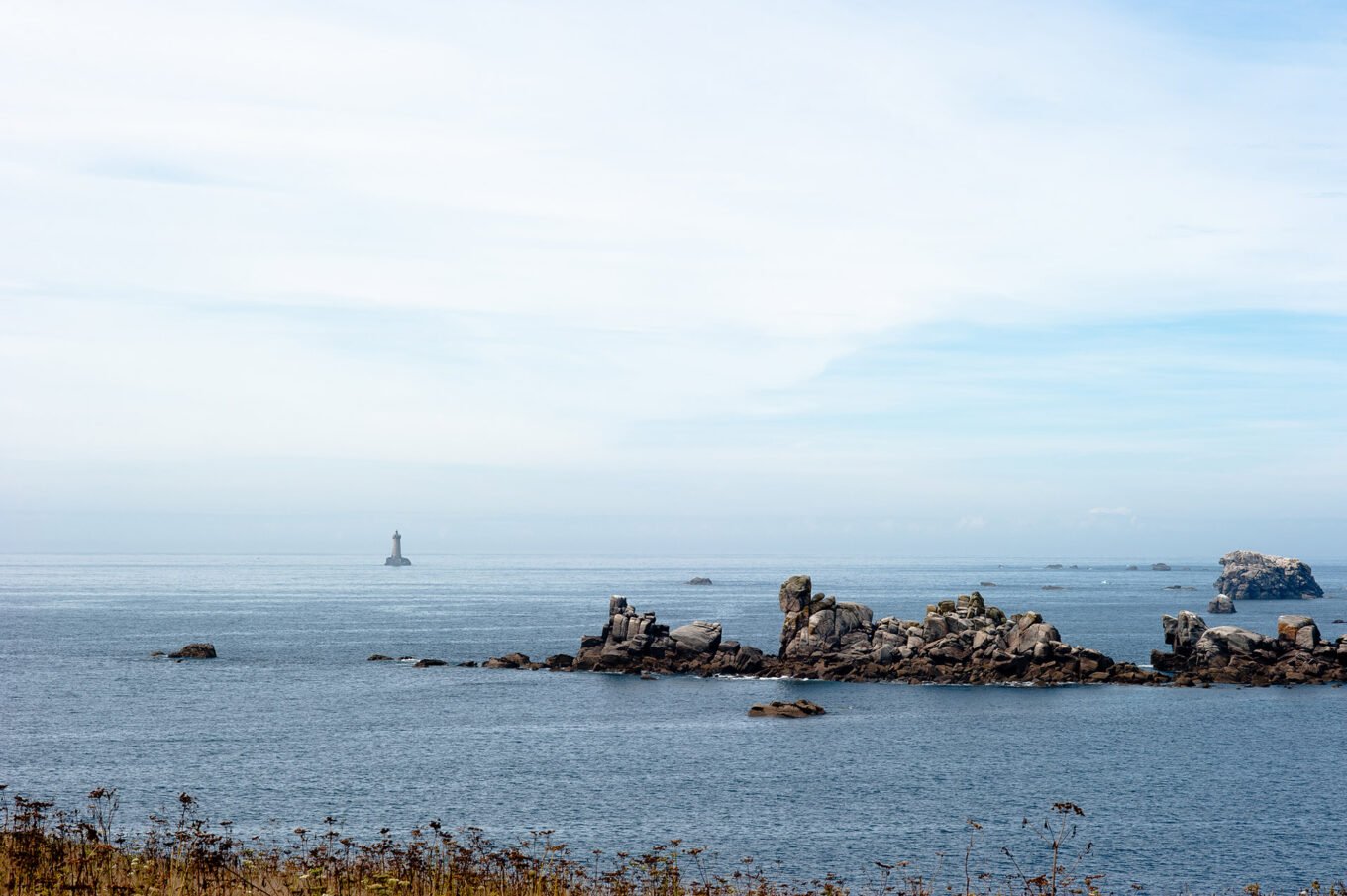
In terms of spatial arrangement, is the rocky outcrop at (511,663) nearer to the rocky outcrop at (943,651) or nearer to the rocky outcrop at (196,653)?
the rocky outcrop at (943,651)

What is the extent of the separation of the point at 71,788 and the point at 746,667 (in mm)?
66325

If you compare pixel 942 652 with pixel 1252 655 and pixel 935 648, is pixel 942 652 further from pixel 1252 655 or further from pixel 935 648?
pixel 1252 655

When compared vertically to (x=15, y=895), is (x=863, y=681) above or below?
below

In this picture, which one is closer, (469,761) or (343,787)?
(343,787)

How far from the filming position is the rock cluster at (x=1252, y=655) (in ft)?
333

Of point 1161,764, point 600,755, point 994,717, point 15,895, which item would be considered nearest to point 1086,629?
point 994,717

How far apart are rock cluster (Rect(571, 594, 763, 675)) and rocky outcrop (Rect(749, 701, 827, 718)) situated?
25239 millimetres

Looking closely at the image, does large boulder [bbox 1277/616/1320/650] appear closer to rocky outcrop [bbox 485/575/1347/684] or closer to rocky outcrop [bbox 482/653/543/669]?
rocky outcrop [bbox 485/575/1347/684]

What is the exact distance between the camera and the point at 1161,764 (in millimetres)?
64125

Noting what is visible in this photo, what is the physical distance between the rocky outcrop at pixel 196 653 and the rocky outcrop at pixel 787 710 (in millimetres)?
61723

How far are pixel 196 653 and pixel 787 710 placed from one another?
65.9 metres

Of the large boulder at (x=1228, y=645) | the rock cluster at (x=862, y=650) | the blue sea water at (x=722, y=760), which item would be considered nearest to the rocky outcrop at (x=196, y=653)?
the blue sea water at (x=722, y=760)

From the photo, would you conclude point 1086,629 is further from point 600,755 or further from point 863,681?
point 600,755

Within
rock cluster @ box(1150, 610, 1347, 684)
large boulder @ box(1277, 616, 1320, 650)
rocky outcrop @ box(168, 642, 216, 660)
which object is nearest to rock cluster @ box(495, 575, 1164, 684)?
rock cluster @ box(1150, 610, 1347, 684)
